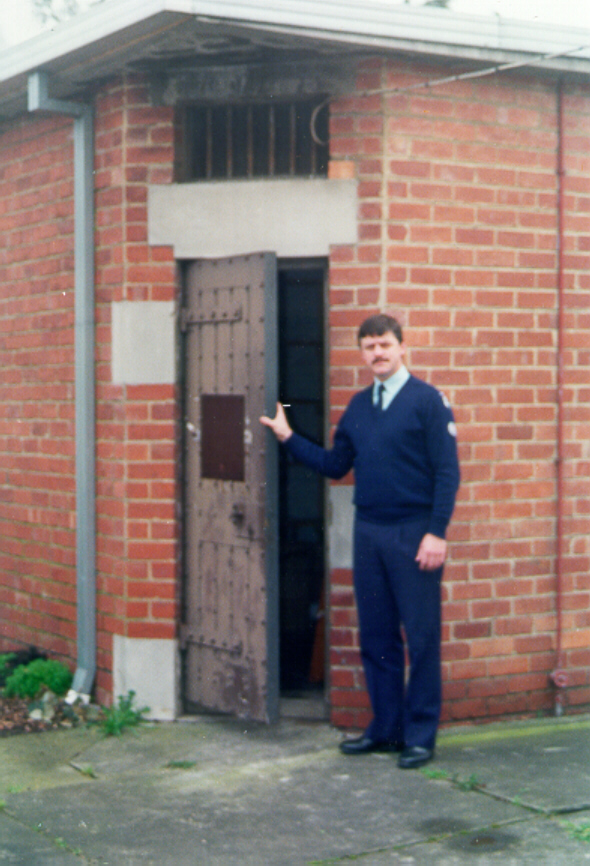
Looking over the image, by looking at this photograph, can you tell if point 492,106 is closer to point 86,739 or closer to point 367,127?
point 367,127

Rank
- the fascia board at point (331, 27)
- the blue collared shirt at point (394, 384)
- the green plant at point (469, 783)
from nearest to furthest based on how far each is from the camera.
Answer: the green plant at point (469, 783)
the fascia board at point (331, 27)
the blue collared shirt at point (394, 384)

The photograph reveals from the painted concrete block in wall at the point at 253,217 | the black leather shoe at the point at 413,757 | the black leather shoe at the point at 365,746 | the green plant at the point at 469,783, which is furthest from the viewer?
the painted concrete block in wall at the point at 253,217

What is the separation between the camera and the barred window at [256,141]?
5625mm

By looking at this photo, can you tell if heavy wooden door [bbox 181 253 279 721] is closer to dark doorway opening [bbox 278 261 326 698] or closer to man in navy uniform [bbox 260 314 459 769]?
man in navy uniform [bbox 260 314 459 769]

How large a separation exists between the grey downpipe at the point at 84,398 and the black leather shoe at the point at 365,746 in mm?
1625

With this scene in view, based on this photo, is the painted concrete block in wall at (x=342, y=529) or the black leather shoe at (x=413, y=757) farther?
the painted concrete block in wall at (x=342, y=529)

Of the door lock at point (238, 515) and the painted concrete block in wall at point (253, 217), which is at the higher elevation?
the painted concrete block in wall at point (253, 217)

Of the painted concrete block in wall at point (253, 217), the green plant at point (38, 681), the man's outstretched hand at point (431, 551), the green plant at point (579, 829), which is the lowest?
the green plant at point (579, 829)

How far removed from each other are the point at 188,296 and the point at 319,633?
2.04 meters

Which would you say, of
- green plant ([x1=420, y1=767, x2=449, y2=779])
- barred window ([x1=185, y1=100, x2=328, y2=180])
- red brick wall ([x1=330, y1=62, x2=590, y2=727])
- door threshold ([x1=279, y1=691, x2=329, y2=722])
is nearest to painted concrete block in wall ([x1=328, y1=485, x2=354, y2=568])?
red brick wall ([x1=330, y1=62, x2=590, y2=727])

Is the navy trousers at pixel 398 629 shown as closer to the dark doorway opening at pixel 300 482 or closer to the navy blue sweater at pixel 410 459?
the navy blue sweater at pixel 410 459

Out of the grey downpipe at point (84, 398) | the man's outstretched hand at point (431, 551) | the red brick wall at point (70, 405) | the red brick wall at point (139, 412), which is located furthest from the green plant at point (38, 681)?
the man's outstretched hand at point (431, 551)

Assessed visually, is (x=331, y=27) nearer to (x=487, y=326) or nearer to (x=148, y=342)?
(x=487, y=326)

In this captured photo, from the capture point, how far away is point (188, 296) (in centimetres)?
572
